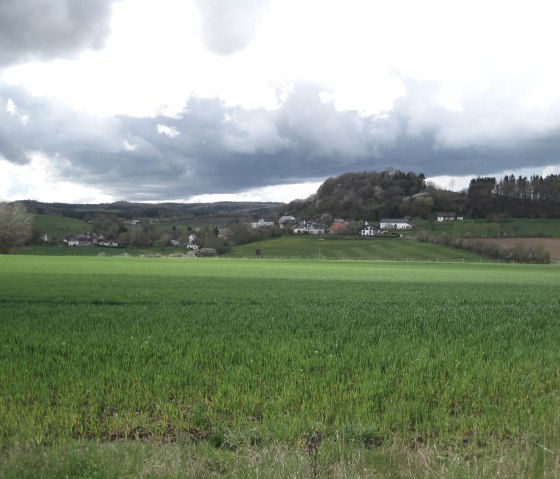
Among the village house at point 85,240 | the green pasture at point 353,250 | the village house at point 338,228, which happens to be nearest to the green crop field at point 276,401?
the green pasture at point 353,250

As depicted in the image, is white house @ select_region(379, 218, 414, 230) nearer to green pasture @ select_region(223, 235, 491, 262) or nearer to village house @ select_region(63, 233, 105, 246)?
green pasture @ select_region(223, 235, 491, 262)

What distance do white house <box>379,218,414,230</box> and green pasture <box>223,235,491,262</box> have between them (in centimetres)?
2061

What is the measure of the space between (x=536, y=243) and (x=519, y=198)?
2274 inches

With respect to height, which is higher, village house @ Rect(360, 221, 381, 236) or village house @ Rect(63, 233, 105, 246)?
village house @ Rect(360, 221, 381, 236)

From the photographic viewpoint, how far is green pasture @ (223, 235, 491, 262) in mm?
108062

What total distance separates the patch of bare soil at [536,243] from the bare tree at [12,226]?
104 metres

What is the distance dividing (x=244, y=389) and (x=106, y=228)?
17069 cm

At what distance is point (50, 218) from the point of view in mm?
176750

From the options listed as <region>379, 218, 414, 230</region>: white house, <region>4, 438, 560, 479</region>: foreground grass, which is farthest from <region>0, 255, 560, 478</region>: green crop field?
<region>379, 218, 414, 230</region>: white house

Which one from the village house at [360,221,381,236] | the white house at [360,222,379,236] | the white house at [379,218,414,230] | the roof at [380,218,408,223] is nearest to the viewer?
the white house at [360,222,379,236]

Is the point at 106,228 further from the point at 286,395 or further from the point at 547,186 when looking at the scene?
the point at 286,395

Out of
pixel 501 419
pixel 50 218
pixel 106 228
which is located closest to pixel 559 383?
pixel 501 419

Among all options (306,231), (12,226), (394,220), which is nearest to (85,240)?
(12,226)

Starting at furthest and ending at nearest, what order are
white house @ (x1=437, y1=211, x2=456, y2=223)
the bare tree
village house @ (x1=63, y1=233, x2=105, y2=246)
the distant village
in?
1. white house @ (x1=437, y1=211, x2=456, y2=223)
2. village house @ (x1=63, y1=233, x2=105, y2=246)
3. the distant village
4. the bare tree
